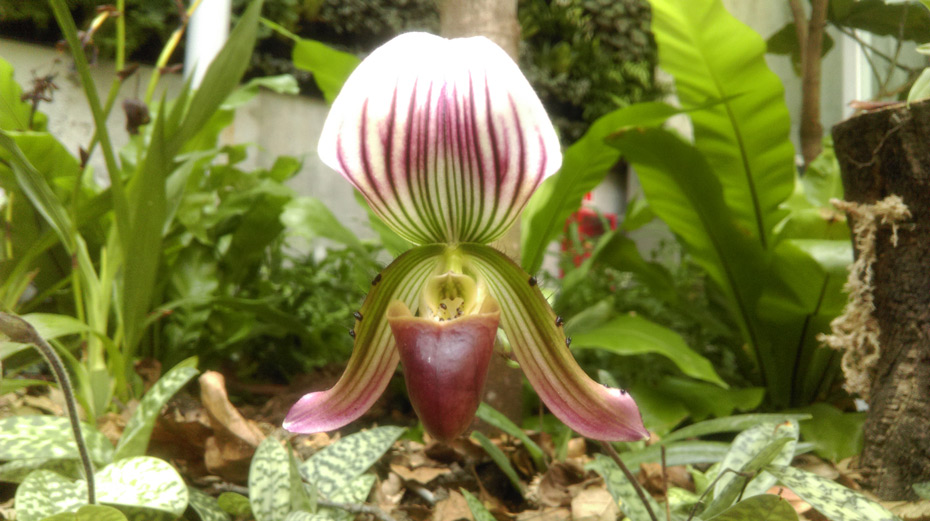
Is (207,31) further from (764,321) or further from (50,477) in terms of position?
(764,321)

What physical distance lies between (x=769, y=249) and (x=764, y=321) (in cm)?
16

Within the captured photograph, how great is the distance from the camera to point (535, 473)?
95 centimetres

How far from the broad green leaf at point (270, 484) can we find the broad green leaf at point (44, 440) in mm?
194

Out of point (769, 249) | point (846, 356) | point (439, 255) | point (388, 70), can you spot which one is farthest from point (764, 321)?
point (388, 70)

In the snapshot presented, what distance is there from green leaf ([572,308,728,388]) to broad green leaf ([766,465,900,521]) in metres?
0.48

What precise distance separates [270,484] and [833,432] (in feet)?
3.17

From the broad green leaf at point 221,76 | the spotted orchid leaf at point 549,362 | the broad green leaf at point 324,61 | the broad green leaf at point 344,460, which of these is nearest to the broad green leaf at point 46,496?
the broad green leaf at point 344,460

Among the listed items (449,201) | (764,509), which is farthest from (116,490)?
(764,509)

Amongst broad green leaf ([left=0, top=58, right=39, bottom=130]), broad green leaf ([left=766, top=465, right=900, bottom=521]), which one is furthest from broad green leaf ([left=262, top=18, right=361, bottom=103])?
broad green leaf ([left=766, top=465, right=900, bottom=521])

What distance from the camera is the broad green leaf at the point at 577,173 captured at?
1111 mm

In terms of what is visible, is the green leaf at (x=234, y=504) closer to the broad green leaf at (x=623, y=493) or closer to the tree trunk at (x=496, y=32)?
the broad green leaf at (x=623, y=493)

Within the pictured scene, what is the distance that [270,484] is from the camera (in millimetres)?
633

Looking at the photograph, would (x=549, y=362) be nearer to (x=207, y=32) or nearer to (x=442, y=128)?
(x=442, y=128)

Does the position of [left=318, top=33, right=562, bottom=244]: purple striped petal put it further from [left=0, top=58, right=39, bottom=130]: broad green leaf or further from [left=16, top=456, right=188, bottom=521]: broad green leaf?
[left=0, top=58, right=39, bottom=130]: broad green leaf
